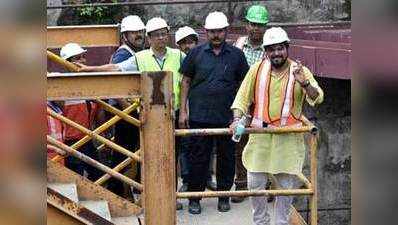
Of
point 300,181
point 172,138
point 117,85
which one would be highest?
point 117,85

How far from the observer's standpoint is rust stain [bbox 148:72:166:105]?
3.98m

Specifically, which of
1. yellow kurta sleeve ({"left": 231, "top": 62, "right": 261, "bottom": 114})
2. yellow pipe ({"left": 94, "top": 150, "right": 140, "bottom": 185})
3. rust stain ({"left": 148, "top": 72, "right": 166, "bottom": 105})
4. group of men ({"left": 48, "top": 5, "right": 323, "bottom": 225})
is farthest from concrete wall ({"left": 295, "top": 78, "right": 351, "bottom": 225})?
rust stain ({"left": 148, "top": 72, "right": 166, "bottom": 105})

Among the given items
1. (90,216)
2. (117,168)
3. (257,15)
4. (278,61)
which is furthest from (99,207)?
(257,15)

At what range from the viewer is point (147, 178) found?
412 centimetres

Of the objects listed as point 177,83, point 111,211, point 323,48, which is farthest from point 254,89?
point 323,48

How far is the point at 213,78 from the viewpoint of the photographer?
17.6 feet

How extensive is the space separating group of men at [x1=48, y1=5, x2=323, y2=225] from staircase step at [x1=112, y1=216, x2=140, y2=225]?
618 mm

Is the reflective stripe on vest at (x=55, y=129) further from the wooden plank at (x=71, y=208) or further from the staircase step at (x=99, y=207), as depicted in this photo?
the wooden plank at (x=71, y=208)

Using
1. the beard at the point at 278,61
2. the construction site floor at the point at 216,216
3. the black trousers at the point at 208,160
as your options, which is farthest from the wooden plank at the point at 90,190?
the beard at the point at 278,61

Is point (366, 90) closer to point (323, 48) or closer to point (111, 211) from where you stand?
point (111, 211)

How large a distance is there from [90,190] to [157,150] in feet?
4.23

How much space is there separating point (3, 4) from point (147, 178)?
3423 mm

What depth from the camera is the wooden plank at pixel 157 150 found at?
4.02 m

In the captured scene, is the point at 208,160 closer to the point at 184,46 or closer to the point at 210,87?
the point at 210,87
